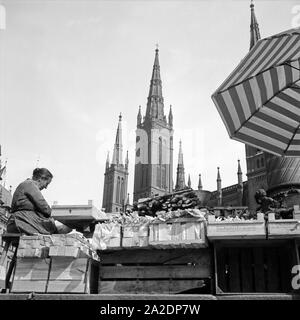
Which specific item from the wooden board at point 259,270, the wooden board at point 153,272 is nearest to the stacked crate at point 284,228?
the wooden board at point 259,270

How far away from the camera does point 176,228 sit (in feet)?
14.1

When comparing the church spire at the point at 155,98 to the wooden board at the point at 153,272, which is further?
the church spire at the point at 155,98

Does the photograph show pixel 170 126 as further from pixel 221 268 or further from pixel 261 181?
pixel 221 268

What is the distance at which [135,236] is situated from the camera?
4438mm

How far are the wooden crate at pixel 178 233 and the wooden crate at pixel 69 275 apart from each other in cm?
84

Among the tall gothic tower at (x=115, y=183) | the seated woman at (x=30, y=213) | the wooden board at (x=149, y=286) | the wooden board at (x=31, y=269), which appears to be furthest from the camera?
the tall gothic tower at (x=115, y=183)

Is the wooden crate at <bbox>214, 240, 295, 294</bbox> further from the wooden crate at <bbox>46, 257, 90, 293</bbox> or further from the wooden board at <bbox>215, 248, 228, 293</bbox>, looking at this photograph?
the wooden crate at <bbox>46, 257, 90, 293</bbox>

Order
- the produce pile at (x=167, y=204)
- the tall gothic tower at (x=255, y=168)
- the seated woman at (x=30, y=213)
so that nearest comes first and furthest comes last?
the seated woman at (x=30, y=213) → the produce pile at (x=167, y=204) → the tall gothic tower at (x=255, y=168)

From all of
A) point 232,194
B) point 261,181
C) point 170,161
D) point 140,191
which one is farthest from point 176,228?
point 170,161

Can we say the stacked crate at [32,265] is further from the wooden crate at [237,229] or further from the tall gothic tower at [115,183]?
the tall gothic tower at [115,183]

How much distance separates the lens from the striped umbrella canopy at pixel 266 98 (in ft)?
12.9

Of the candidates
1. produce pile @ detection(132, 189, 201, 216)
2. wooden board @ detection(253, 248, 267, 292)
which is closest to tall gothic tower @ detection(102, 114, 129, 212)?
produce pile @ detection(132, 189, 201, 216)

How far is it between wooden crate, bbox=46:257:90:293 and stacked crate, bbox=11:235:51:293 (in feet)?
0.27
